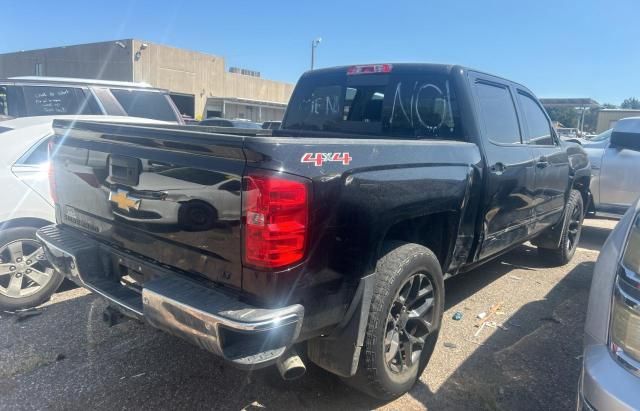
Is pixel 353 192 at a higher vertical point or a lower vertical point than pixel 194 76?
lower

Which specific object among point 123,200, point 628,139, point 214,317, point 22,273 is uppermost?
point 628,139

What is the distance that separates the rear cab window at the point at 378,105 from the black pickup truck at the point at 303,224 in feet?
0.04

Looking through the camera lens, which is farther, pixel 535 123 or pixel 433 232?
pixel 535 123

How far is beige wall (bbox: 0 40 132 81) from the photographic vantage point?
33.2 metres

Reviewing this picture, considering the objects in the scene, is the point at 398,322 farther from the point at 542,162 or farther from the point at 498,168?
the point at 542,162

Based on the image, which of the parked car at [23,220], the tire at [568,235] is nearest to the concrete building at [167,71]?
the parked car at [23,220]

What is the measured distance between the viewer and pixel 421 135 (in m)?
A: 3.83

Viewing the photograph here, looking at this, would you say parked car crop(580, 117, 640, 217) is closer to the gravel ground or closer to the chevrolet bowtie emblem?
the gravel ground

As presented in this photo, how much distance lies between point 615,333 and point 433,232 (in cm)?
144

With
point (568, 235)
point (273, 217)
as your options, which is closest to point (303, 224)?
point (273, 217)

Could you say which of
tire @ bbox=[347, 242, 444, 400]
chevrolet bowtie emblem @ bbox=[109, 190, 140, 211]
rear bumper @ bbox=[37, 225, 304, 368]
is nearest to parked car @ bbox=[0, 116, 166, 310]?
chevrolet bowtie emblem @ bbox=[109, 190, 140, 211]

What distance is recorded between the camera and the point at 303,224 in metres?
2.17

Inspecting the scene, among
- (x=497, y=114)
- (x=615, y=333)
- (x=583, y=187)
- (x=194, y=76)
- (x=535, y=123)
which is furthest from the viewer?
(x=194, y=76)

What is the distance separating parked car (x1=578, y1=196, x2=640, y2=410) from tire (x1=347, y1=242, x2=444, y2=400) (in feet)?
3.09
